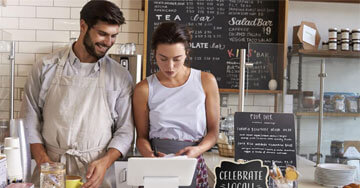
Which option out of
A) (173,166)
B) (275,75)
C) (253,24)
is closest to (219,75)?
(253,24)

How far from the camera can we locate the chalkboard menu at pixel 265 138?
171 cm

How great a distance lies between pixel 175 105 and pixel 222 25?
2.37 m

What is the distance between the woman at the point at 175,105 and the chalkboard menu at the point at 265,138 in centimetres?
18

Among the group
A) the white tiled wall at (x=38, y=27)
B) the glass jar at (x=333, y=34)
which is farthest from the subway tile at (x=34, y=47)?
the glass jar at (x=333, y=34)


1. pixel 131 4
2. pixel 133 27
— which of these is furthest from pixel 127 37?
pixel 131 4

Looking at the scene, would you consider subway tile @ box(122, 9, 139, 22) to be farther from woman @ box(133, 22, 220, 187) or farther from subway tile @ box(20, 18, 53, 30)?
woman @ box(133, 22, 220, 187)

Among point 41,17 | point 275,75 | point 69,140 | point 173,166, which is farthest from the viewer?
point 41,17

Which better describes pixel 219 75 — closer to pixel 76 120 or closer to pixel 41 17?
pixel 41 17

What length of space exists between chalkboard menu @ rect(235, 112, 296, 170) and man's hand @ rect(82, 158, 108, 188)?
56 cm

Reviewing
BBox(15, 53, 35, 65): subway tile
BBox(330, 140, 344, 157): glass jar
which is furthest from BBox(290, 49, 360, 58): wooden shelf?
BBox(15, 53, 35, 65): subway tile

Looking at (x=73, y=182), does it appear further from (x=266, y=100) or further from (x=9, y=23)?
(x=9, y=23)

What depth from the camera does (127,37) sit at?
406cm

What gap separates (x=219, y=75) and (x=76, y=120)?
241cm

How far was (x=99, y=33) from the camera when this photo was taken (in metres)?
1.84
